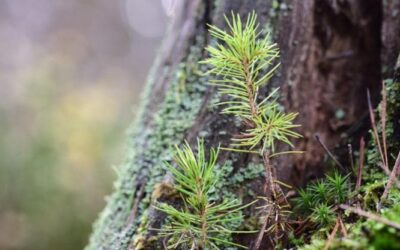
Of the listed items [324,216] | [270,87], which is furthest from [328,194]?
[270,87]

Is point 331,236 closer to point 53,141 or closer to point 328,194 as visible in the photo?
point 328,194

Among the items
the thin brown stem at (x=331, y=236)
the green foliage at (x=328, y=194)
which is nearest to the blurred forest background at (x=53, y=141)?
the green foliage at (x=328, y=194)

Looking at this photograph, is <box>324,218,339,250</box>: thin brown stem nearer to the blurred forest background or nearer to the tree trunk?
the tree trunk

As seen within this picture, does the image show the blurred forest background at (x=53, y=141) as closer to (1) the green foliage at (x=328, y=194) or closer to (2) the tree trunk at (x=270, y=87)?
(2) the tree trunk at (x=270, y=87)

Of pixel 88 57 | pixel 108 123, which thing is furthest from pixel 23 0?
pixel 108 123

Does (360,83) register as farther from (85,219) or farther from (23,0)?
(23,0)

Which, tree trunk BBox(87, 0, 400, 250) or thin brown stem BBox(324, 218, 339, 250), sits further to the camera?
tree trunk BBox(87, 0, 400, 250)

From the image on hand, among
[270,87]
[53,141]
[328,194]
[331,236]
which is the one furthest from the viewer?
[53,141]

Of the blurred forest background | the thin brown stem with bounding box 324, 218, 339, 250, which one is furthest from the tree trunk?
the blurred forest background
